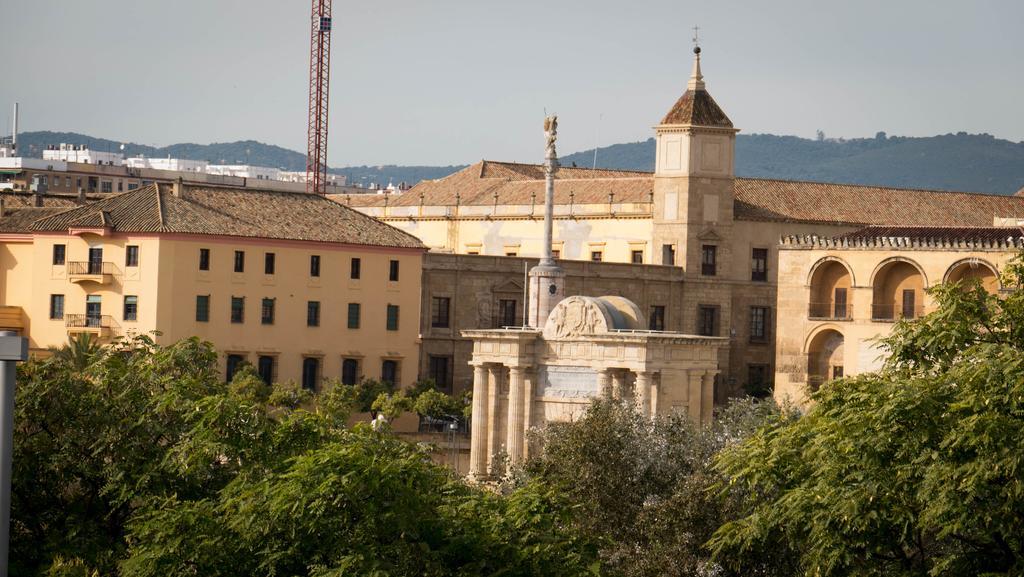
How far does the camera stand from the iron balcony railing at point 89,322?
268 feet

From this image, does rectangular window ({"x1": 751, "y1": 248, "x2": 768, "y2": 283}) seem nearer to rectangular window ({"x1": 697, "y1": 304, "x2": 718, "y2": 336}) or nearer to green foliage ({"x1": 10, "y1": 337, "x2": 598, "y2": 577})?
rectangular window ({"x1": 697, "y1": 304, "x2": 718, "y2": 336})

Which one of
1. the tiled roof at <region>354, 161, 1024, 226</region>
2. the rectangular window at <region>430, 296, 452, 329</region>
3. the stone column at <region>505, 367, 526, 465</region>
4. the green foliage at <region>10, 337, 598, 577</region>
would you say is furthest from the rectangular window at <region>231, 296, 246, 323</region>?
the green foliage at <region>10, 337, 598, 577</region>

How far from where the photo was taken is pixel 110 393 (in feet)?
132

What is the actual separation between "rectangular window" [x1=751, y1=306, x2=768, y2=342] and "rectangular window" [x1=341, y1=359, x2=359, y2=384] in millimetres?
20713

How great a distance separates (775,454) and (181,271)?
48083 millimetres

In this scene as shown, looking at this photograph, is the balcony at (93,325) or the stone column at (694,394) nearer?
the stone column at (694,394)

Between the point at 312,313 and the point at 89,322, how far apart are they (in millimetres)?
8426

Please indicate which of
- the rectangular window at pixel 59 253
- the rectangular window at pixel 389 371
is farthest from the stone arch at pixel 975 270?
the rectangular window at pixel 59 253

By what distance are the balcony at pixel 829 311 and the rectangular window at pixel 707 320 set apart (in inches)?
264

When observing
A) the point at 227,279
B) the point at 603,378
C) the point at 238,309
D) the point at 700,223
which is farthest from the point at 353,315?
the point at 603,378

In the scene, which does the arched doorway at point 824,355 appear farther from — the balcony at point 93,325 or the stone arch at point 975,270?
the balcony at point 93,325

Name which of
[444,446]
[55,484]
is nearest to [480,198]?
[444,446]

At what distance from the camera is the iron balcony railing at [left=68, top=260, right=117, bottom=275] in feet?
269

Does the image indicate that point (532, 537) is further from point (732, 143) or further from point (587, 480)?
point (732, 143)
